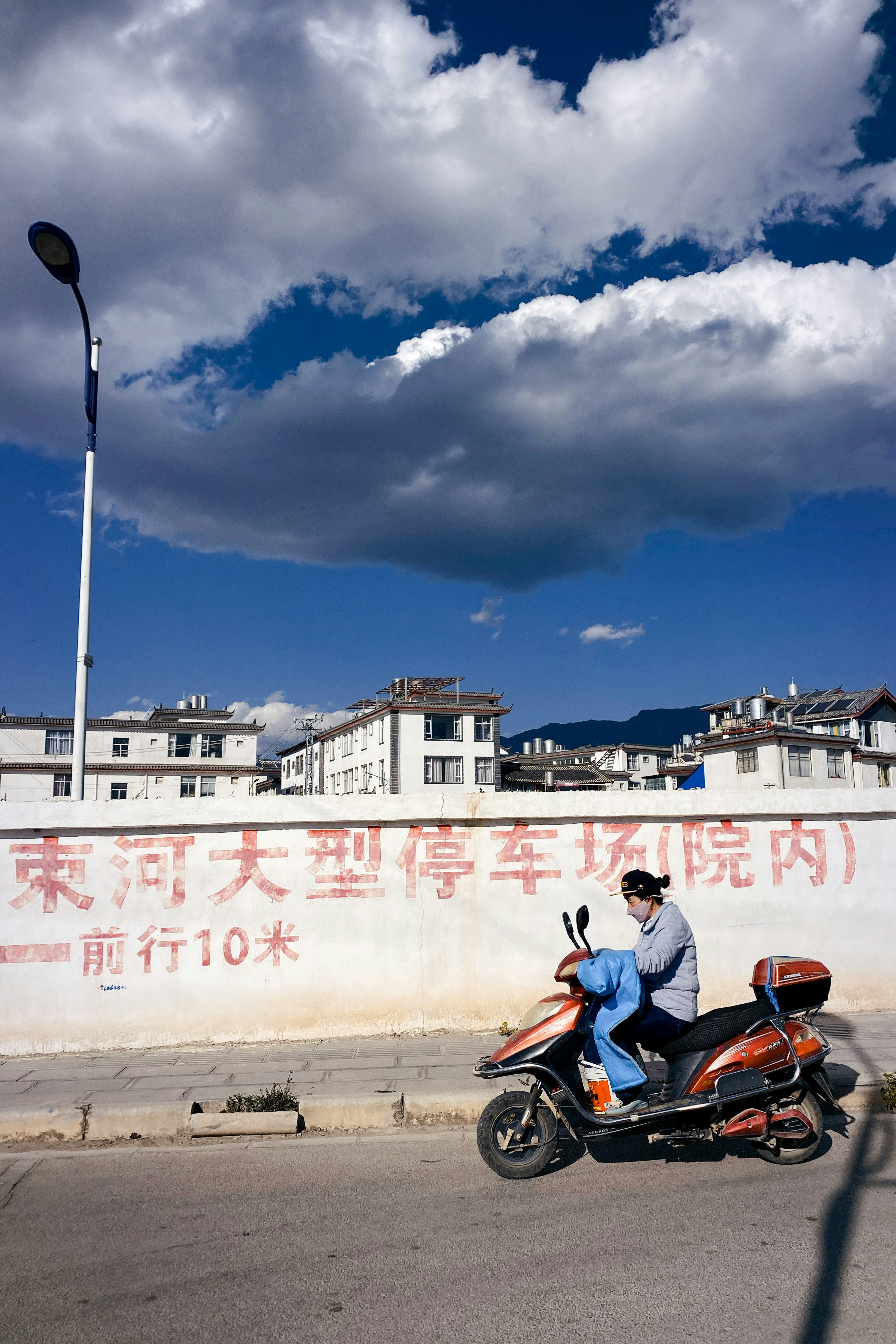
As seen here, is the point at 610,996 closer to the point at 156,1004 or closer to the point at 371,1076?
the point at 371,1076

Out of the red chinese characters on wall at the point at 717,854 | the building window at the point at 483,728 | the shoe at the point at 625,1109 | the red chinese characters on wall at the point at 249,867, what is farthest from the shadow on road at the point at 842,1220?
the building window at the point at 483,728

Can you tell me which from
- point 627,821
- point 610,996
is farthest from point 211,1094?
point 627,821

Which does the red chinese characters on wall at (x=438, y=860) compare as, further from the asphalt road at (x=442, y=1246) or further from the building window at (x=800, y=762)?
the building window at (x=800, y=762)

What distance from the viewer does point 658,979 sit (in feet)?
18.5

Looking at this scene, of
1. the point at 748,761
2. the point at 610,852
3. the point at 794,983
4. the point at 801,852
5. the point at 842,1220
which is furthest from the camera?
the point at 748,761

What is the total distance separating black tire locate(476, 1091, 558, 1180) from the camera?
5230 mm

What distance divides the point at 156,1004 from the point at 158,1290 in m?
4.29

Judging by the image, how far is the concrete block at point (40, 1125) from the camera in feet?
20.0

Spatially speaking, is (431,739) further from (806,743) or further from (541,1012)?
(541,1012)

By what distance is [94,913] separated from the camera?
8070mm

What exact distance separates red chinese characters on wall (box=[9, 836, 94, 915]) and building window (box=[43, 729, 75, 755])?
227 feet

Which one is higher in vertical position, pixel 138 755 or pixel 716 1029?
pixel 138 755

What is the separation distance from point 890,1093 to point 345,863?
478cm

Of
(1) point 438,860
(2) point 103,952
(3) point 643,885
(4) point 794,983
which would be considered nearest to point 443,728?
(1) point 438,860
